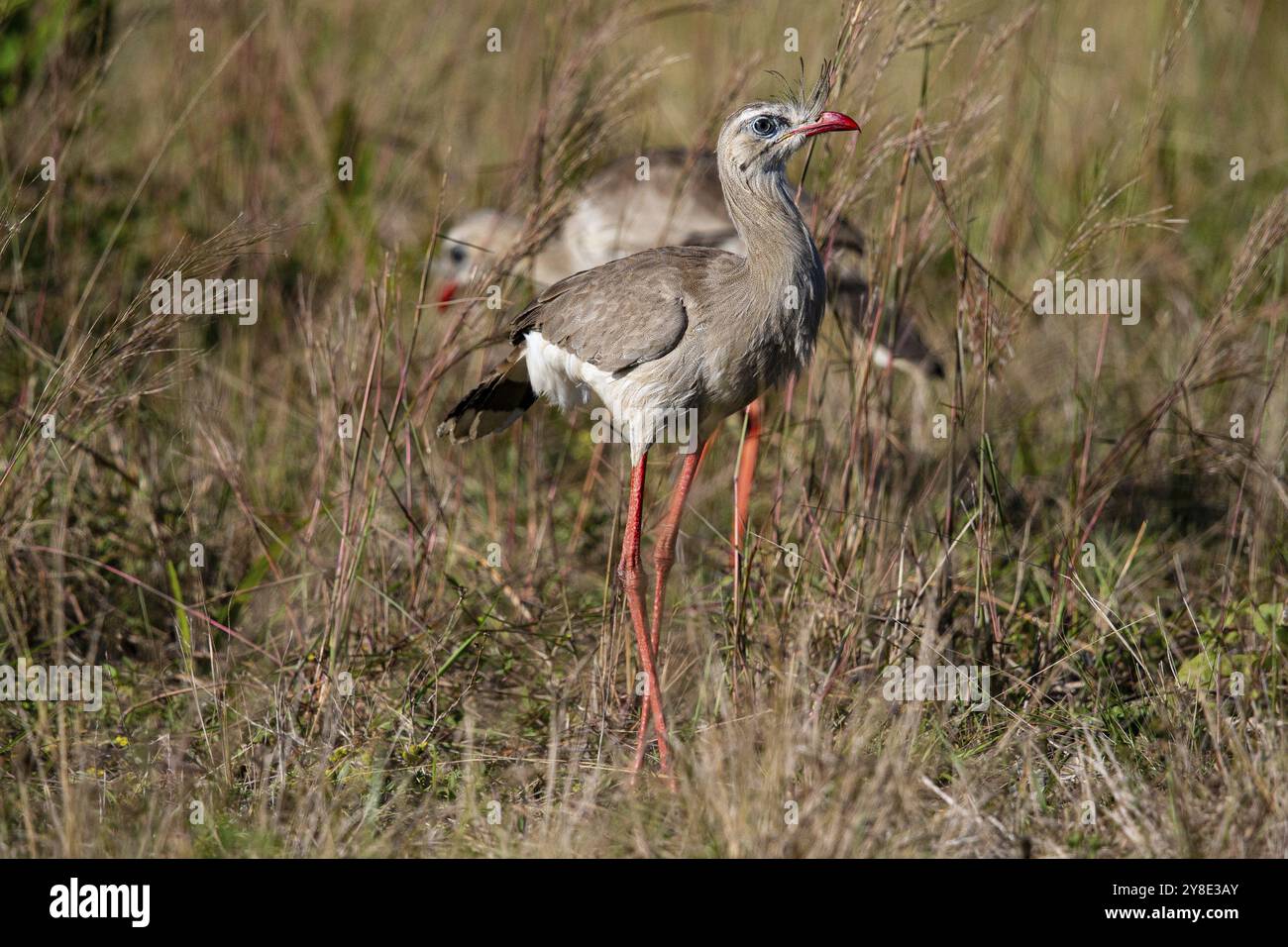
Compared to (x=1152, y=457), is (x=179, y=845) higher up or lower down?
lower down

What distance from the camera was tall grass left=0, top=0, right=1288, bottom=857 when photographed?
2.64m

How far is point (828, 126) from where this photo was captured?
2959 millimetres

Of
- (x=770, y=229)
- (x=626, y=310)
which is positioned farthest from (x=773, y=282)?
(x=626, y=310)

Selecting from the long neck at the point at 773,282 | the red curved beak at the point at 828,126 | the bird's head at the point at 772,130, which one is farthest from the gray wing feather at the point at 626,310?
the red curved beak at the point at 828,126

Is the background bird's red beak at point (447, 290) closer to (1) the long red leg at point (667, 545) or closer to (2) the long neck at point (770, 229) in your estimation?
(1) the long red leg at point (667, 545)

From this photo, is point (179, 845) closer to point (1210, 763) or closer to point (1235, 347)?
point (1210, 763)

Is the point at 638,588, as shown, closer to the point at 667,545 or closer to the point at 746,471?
the point at 667,545

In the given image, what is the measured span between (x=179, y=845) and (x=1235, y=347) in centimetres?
255

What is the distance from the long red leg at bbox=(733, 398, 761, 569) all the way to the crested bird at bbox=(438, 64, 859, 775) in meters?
0.24

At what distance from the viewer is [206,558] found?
3.62 metres

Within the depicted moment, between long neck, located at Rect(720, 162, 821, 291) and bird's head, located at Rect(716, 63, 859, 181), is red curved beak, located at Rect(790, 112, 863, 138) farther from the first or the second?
long neck, located at Rect(720, 162, 821, 291)

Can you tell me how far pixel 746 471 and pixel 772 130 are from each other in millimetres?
938

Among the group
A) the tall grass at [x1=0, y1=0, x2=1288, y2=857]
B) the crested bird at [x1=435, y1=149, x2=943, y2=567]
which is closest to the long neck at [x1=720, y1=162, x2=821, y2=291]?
the tall grass at [x1=0, y1=0, x2=1288, y2=857]

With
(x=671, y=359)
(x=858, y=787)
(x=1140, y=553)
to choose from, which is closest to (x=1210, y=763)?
(x=858, y=787)
